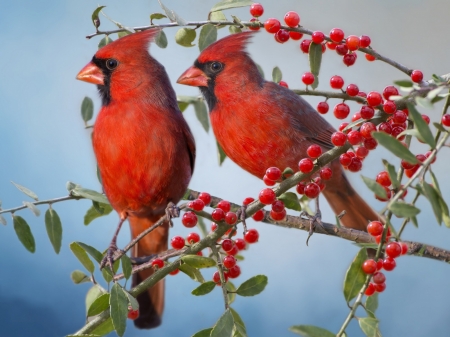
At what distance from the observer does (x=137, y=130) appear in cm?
113

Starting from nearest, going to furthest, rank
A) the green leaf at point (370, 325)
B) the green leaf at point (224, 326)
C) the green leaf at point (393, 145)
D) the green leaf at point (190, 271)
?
the green leaf at point (393, 145) → the green leaf at point (370, 325) → the green leaf at point (224, 326) → the green leaf at point (190, 271)

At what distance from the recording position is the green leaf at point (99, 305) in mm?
1045

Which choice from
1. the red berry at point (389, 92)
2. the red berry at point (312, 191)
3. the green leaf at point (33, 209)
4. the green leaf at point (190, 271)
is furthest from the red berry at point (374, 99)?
the green leaf at point (33, 209)

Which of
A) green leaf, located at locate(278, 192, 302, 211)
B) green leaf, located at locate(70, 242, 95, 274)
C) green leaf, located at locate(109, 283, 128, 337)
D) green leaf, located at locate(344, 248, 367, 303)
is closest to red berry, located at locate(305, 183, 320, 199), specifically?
green leaf, located at locate(278, 192, 302, 211)

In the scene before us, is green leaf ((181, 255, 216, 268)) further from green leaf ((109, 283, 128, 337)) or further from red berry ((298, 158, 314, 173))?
red berry ((298, 158, 314, 173))

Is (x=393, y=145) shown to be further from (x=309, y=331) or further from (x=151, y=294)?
(x=151, y=294)

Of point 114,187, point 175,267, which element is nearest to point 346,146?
point 175,267

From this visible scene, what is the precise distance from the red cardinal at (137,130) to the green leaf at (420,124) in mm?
521

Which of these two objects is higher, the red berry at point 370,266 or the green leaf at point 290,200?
the green leaf at point 290,200

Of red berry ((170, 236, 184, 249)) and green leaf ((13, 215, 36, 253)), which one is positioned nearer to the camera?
red berry ((170, 236, 184, 249))

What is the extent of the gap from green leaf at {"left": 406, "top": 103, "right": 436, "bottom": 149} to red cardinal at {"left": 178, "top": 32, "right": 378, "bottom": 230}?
503 mm

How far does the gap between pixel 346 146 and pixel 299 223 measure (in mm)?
319

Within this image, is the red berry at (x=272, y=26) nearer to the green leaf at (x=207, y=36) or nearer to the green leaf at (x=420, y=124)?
the green leaf at (x=207, y=36)

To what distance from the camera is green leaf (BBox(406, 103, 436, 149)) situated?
0.73m
